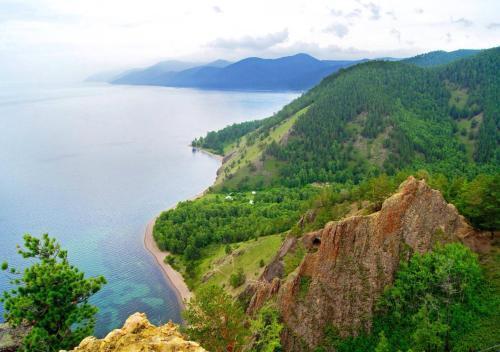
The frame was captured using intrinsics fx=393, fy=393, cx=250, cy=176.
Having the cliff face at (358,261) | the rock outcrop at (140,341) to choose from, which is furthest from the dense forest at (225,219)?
the rock outcrop at (140,341)

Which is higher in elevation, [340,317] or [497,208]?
[497,208]

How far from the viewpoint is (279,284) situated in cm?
5041

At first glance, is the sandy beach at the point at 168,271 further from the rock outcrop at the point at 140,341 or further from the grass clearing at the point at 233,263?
the rock outcrop at the point at 140,341

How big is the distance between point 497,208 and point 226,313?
34211mm

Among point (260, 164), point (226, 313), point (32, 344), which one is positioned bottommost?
point (260, 164)

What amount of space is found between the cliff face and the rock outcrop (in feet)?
89.8

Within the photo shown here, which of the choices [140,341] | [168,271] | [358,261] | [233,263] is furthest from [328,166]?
[140,341]

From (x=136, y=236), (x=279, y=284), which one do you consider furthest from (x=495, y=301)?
(x=136, y=236)

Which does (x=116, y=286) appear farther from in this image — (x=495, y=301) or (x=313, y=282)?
(x=495, y=301)

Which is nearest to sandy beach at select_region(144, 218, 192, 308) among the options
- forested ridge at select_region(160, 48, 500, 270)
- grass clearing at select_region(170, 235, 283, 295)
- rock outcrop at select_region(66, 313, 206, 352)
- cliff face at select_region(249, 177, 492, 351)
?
grass clearing at select_region(170, 235, 283, 295)

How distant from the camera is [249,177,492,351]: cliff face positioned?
43.2m

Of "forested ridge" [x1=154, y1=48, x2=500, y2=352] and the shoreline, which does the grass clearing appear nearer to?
"forested ridge" [x1=154, y1=48, x2=500, y2=352]

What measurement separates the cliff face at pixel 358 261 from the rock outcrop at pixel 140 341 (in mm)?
27374

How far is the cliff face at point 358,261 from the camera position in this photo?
4316cm
